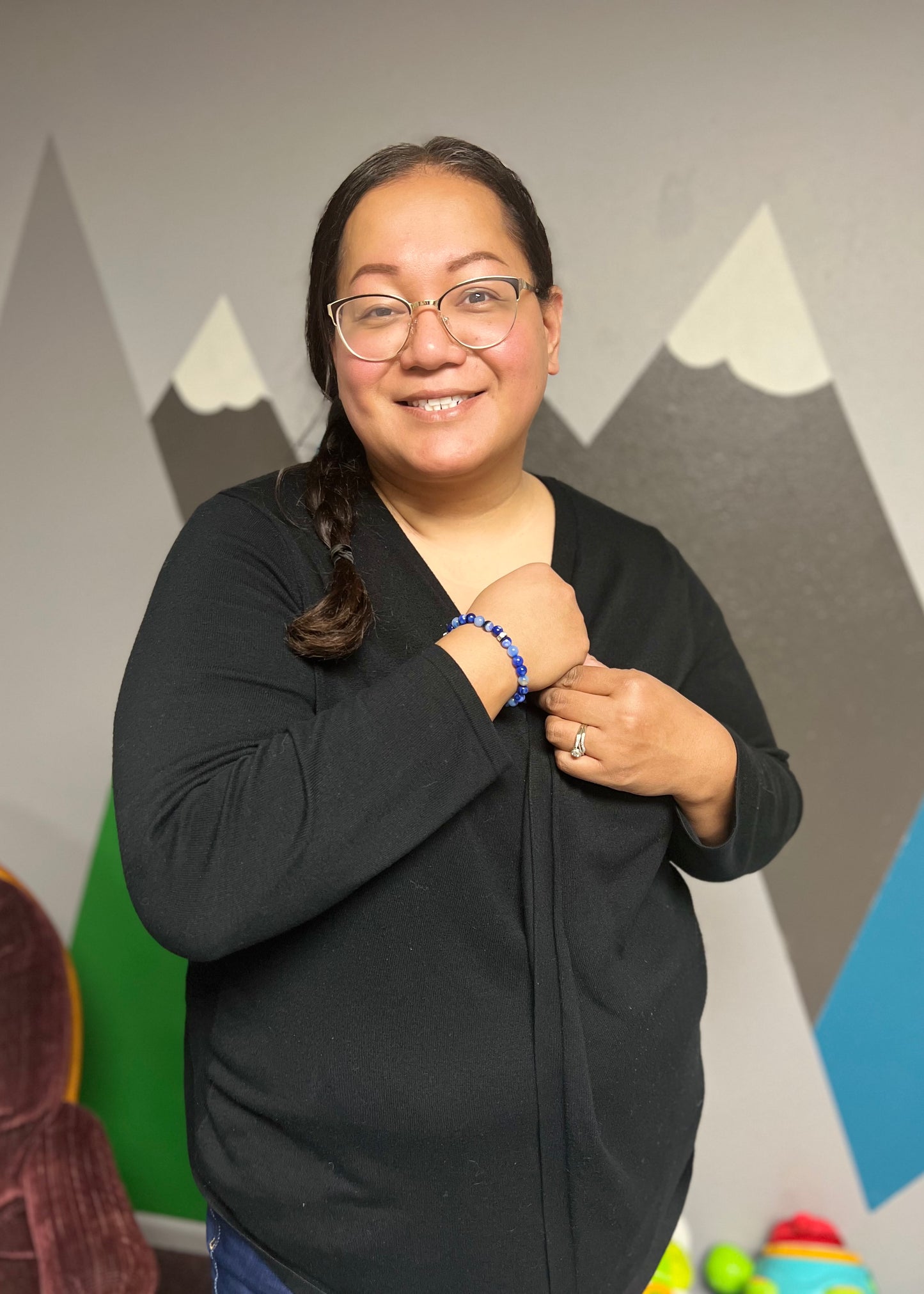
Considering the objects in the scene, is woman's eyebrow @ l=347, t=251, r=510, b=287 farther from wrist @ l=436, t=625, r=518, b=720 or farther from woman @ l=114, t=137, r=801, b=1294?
wrist @ l=436, t=625, r=518, b=720

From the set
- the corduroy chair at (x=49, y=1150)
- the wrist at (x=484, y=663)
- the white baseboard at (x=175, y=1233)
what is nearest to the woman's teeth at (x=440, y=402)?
the wrist at (x=484, y=663)

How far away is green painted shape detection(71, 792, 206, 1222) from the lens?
2.28 meters

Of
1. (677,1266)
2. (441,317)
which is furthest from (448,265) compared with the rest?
(677,1266)

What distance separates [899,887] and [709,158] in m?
1.35

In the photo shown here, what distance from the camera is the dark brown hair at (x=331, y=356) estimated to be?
960 millimetres

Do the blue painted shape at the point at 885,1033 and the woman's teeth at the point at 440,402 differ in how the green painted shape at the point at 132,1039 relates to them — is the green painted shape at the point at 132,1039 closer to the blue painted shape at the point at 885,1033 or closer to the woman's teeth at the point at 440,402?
the blue painted shape at the point at 885,1033

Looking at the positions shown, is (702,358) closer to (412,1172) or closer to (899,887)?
(899,887)

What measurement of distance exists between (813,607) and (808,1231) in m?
1.16

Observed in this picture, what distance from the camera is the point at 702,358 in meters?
1.95

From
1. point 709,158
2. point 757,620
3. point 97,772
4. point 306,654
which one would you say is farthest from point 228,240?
point 306,654

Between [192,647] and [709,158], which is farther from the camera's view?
[709,158]

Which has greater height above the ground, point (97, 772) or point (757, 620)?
point (97, 772)

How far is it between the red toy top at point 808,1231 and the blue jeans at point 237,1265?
1.35m

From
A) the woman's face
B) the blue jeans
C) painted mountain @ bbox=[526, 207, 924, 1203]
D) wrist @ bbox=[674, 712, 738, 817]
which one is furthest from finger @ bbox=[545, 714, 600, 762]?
painted mountain @ bbox=[526, 207, 924, 1203]
